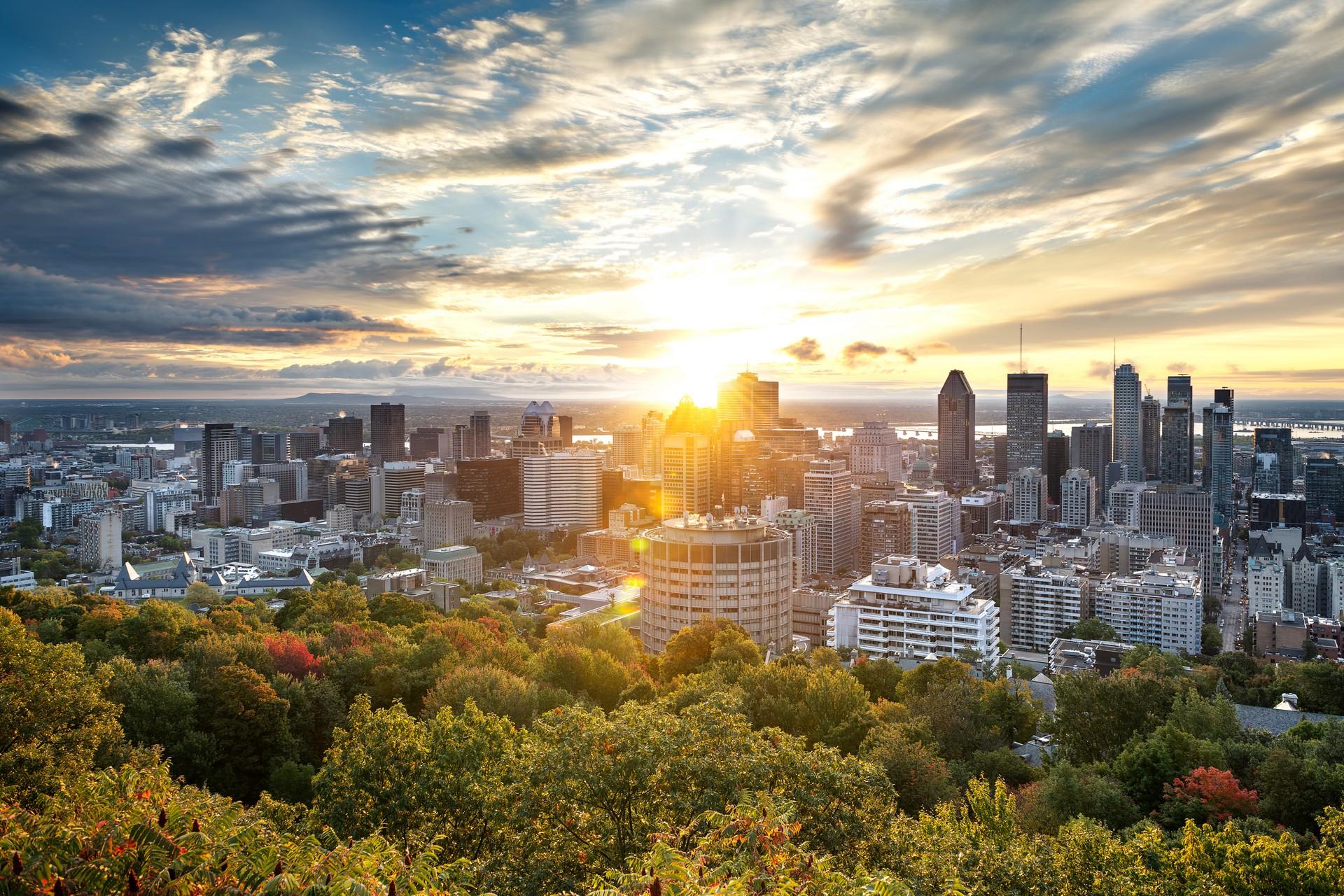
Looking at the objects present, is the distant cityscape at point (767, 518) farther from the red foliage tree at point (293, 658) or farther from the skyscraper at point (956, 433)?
the red foliage tree at point (293, 658)

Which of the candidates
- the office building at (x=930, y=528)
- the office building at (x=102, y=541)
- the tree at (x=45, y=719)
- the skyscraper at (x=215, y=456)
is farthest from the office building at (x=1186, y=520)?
the skyscraper at (x=215, y=456)

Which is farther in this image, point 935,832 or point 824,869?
point 935,832

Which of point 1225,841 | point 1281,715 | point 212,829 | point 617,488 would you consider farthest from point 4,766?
point 617,488

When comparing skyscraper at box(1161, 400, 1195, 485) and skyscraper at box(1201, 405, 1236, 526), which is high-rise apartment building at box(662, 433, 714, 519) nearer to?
skyscraper at box(1201, 405, 1236, 526)

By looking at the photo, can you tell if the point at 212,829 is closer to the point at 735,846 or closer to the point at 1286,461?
the point at 735,846

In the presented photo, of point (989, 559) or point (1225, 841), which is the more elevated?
point (1225, 841)

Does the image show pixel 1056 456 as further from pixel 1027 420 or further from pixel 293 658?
pixel 293 658

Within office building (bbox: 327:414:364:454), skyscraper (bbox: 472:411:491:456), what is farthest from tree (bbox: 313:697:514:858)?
office building (bbox: 327:414:364:454)

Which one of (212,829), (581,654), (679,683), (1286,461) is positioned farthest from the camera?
(1286,461)
